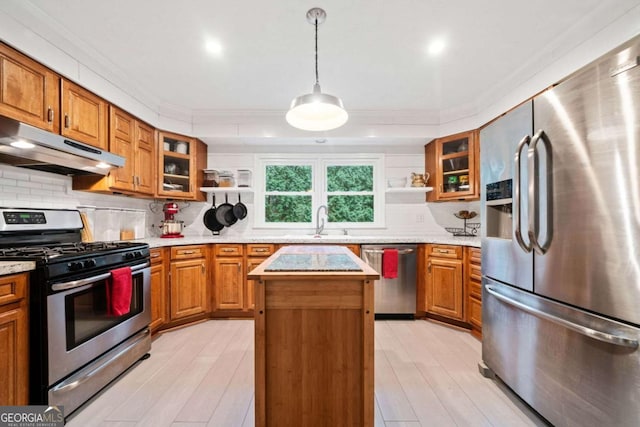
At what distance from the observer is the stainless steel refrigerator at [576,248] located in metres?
1.13

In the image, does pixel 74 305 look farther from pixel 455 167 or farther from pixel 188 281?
pixel 455 167

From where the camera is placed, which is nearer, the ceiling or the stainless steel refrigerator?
Answer: the stainless steel refrigerator

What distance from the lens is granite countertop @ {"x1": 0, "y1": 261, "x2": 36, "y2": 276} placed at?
1.34 m

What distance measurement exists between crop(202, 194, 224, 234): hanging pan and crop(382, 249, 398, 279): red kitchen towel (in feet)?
7.16

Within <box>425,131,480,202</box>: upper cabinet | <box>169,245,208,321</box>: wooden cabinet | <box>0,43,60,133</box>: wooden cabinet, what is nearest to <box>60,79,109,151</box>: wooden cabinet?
<box>0,43,60,133</box>: wooden cabinet

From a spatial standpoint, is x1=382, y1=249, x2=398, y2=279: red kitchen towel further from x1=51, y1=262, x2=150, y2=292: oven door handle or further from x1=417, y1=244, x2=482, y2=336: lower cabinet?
x1=51, y1=262, x2=150, y2=292: oven door handle

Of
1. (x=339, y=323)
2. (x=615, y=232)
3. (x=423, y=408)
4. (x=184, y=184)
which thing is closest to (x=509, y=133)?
(x=615, y=232)

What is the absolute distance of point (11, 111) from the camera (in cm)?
172

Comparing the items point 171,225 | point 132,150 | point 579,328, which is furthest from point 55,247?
point 579,328

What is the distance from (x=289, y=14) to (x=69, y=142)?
1722mm

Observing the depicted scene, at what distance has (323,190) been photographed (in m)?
3.93

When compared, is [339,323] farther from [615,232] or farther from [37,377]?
[37,377]

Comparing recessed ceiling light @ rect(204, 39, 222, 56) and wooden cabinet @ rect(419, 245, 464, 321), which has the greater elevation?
recessed ceiling light @ rect(204, 39, 222, 56)

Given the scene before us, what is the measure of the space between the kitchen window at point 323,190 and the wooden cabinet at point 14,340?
2618mm
